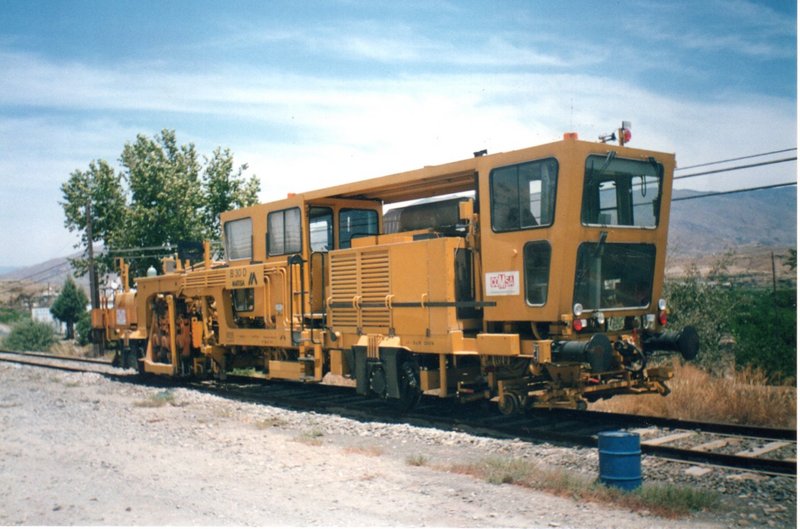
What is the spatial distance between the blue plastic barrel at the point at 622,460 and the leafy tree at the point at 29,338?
3195 cm

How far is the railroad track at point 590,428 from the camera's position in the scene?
7910mm

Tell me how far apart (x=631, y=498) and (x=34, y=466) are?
623cm

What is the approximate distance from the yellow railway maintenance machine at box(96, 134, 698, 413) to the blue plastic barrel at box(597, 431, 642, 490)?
1.99 m

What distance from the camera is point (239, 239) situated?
15.1m

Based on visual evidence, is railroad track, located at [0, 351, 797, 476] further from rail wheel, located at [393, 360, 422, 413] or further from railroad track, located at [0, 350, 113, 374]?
railroad track, located at [0, 350, 113, 374]

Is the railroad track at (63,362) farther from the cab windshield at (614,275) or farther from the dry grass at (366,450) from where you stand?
the cab windshield at (614,275)

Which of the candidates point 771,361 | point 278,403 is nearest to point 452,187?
point 278,403

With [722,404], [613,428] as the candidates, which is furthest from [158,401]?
[722,404]

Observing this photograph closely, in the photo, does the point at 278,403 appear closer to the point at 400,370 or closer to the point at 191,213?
the point at 400,370

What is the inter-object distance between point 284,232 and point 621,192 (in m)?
6.23

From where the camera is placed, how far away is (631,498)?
6.42 m

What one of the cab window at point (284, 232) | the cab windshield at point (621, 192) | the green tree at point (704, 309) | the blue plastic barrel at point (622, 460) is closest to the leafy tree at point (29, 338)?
the cab window at point (284, 232)

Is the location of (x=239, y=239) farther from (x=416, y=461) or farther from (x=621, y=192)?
(x=416, y=461)

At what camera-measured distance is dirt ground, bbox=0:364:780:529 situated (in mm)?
6172
